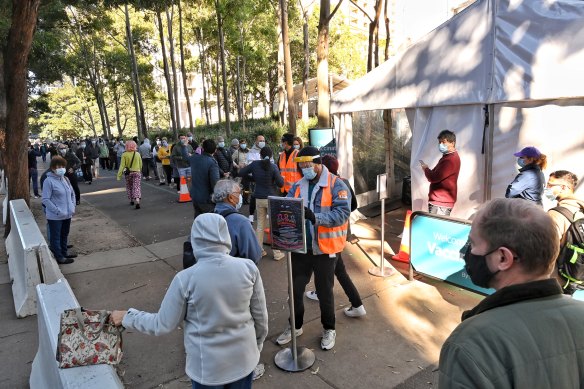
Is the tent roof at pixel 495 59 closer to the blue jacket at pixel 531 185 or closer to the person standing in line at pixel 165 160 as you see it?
the blue jacket at pixel 531 185

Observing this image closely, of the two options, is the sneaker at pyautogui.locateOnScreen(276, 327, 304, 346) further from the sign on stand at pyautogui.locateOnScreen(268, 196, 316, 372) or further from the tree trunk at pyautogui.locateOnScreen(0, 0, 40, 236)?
the tree trunk at pyautogui.locateOnScreen(0, 0, 40, 236)

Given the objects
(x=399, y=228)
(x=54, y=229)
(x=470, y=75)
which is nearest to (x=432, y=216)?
(x=470, y=75)

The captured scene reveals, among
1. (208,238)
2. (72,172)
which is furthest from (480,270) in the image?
(72,172)

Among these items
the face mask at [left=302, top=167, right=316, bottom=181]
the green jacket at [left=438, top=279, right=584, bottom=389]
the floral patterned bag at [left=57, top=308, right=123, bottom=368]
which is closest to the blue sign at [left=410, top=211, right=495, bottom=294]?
the face mask at [left=302, top=167, right=316, bottom=181]

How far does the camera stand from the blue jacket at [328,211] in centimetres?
381

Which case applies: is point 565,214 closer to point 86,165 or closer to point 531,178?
point 531,178

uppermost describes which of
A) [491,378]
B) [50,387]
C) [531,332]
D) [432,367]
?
[531,332]

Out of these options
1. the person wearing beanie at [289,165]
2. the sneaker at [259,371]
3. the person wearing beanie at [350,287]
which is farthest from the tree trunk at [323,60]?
the sneaker at [259,371]

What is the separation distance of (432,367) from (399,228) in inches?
191

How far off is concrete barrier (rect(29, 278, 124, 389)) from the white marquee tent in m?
5.92

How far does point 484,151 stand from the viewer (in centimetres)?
655

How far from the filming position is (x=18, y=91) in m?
7.70

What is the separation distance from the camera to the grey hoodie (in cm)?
232

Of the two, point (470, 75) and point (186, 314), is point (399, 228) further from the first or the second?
point (186, 314)
